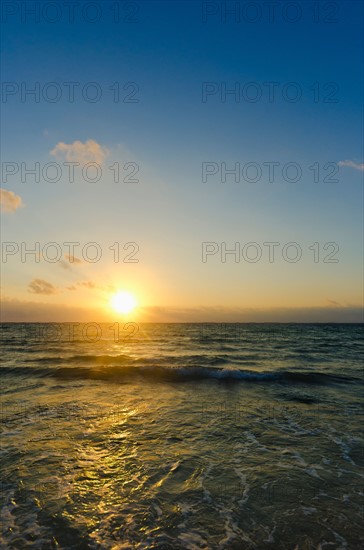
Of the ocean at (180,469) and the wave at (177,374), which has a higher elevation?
the ocean at (180,469)

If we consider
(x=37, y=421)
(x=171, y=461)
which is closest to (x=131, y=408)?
(x=37, y=421)

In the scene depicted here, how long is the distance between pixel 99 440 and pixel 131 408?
4.31 m

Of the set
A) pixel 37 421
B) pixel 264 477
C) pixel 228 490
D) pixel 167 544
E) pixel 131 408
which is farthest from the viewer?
pixel 131 408

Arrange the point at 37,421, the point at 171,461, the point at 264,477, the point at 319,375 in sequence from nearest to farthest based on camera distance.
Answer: the point at 264,477 < the point at 171,461 < the point at 37,421 < the point at 319,375

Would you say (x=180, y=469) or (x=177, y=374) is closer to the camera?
(x=180, y=469)

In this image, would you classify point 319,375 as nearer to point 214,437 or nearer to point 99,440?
point 214,437

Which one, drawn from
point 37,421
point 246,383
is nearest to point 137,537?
point 37,421

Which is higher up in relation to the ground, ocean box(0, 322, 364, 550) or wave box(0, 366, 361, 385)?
ocean box(0, 322, 364, 550)

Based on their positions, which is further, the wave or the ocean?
the wave

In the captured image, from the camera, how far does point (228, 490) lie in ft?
26.6

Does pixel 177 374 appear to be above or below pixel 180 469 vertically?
below

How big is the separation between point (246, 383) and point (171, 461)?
14.0 m

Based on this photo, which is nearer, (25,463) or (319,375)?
(25,463)

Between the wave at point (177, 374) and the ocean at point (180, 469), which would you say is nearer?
the ocean at point (180, 469)
